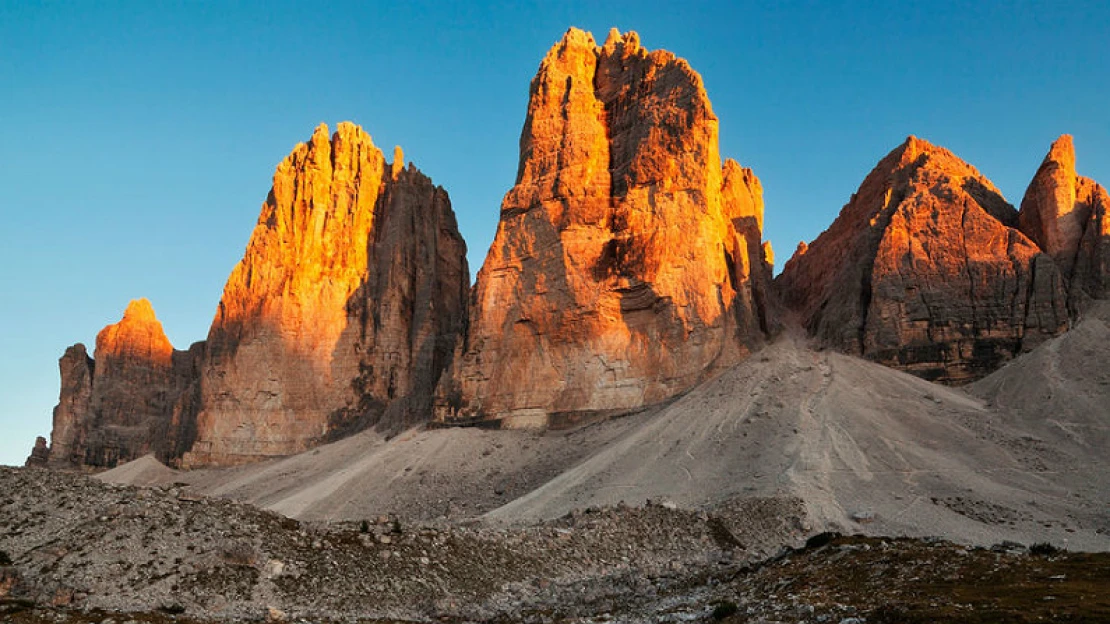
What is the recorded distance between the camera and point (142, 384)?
11294cm

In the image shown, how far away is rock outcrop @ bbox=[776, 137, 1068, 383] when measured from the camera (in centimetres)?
6166

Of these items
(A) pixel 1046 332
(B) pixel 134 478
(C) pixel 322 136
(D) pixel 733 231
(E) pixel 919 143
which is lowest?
(B) pixel 134 478

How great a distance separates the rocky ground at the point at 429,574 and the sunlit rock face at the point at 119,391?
278 ft

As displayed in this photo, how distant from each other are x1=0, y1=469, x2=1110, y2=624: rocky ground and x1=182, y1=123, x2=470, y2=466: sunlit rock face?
2094 inches

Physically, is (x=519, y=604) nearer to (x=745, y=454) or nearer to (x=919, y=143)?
(x=745, y=454)

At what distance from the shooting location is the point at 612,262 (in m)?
69.9

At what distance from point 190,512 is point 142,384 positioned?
319 ft

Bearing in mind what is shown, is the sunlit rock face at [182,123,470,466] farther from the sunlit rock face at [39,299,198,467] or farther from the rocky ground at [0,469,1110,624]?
the rocky ground at [0,469,1110,624]

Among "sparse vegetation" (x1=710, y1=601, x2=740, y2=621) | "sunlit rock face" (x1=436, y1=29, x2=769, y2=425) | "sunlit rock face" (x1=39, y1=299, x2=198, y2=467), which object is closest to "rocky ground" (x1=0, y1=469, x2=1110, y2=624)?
"sparse vegetation" (x1=710, y1=601, x2=740, y2=621)

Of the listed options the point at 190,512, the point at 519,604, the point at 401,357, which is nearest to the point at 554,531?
the point at 519,604

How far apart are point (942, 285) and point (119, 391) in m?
97.7

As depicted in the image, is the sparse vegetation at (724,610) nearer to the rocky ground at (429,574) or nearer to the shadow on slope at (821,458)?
the rocky ground at (429,574)

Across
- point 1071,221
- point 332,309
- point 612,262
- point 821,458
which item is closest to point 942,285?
point 1071,221

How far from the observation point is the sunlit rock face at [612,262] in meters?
66.1
